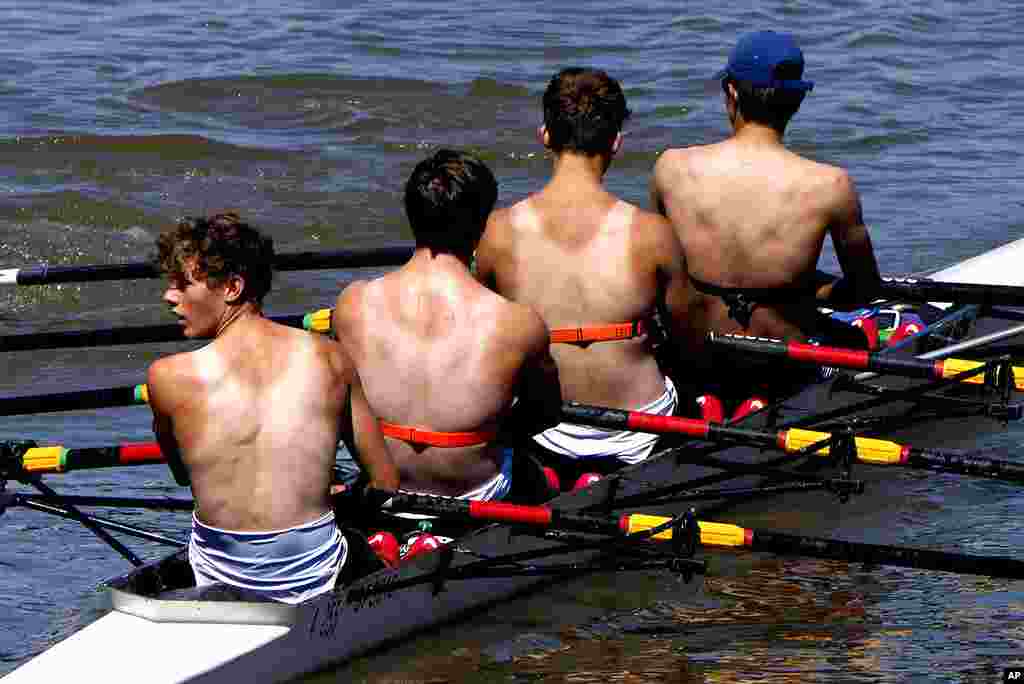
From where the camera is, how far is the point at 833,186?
7.29m

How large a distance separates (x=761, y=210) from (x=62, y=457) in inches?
113

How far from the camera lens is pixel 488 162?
1573cm

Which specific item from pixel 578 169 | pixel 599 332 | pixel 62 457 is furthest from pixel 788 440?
pixel 62 457

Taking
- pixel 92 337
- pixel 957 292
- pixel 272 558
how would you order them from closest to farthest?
pixel 272 558 → pixel 92 337 → pixel 957 292

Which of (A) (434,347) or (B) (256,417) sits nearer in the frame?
(B) (256,417)

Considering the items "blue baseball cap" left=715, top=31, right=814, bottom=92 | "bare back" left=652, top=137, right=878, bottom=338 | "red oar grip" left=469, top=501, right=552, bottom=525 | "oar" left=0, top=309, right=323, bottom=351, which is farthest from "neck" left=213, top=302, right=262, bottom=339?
"blue baseball cap" left=715, top=31, right=814, bottom=92

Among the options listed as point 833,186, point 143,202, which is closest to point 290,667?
point 833,186

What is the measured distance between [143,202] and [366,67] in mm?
4343

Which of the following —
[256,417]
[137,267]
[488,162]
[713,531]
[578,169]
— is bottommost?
[488,162]

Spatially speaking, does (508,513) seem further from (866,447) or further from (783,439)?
(866,447)

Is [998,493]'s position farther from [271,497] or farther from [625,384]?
[271,497]

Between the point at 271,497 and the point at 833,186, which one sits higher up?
the point at 833,186

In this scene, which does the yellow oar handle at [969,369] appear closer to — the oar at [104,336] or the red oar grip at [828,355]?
the red oar grip at [828,355]

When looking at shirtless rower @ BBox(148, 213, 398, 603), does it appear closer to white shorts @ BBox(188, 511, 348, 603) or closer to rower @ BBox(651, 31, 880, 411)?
white shorts @ BBox(188, 511, 348, 603)
